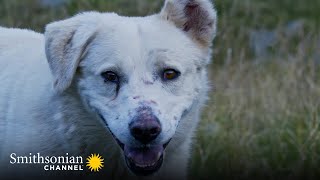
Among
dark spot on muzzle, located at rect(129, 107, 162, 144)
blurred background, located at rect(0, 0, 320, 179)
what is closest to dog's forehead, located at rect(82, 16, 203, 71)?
dark spot on muzzle, located at rect(129, 107, 162, 144)

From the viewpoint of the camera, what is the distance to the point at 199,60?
6043 mm

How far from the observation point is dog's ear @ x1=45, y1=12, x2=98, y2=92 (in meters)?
5.86

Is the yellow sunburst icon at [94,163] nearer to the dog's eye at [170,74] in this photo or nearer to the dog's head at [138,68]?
the dog's head at [138,68]

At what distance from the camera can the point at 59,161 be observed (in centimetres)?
598

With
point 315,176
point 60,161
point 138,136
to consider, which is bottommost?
point 315,176

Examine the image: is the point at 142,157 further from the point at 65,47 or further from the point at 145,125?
the point at 65,47

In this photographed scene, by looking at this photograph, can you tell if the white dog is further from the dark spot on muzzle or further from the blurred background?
the blurred background

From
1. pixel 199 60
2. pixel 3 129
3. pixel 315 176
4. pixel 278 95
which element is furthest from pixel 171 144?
pixel 278 95

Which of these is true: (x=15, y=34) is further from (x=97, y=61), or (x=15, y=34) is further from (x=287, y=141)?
(x=287, y=141)

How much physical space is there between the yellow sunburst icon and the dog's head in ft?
1.09

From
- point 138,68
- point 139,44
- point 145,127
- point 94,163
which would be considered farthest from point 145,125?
point 94,163

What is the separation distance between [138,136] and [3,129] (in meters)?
1.02

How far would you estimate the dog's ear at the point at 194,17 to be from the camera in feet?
20.0

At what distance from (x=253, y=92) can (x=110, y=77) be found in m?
3.08
